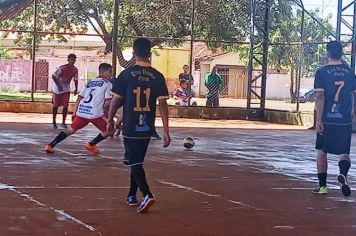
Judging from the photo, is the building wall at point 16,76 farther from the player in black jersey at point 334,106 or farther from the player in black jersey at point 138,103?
the player in black jersey at point 138,103

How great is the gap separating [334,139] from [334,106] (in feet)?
1.32

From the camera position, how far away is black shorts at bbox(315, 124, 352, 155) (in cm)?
905

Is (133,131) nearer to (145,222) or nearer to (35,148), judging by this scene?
(145,222)

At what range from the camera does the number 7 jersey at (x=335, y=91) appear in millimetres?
9078

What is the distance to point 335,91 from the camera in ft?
29.9

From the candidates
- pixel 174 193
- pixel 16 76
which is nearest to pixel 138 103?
pixel 174 193

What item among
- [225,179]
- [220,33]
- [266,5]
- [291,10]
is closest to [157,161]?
[225,179]

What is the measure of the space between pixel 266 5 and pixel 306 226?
19.9m

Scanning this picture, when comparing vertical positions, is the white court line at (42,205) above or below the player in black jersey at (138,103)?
below

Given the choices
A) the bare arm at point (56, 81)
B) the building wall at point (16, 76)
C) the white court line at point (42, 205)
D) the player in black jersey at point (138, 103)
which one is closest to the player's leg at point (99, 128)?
the white court line at point (42, 205)

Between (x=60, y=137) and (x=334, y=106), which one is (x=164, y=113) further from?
(x=60, y=137)

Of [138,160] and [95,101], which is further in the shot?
[95,101]

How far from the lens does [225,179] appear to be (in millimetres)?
10375

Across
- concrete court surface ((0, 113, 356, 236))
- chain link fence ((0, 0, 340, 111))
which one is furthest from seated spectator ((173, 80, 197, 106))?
concrete court surface ((0, 113, 356, 236))
